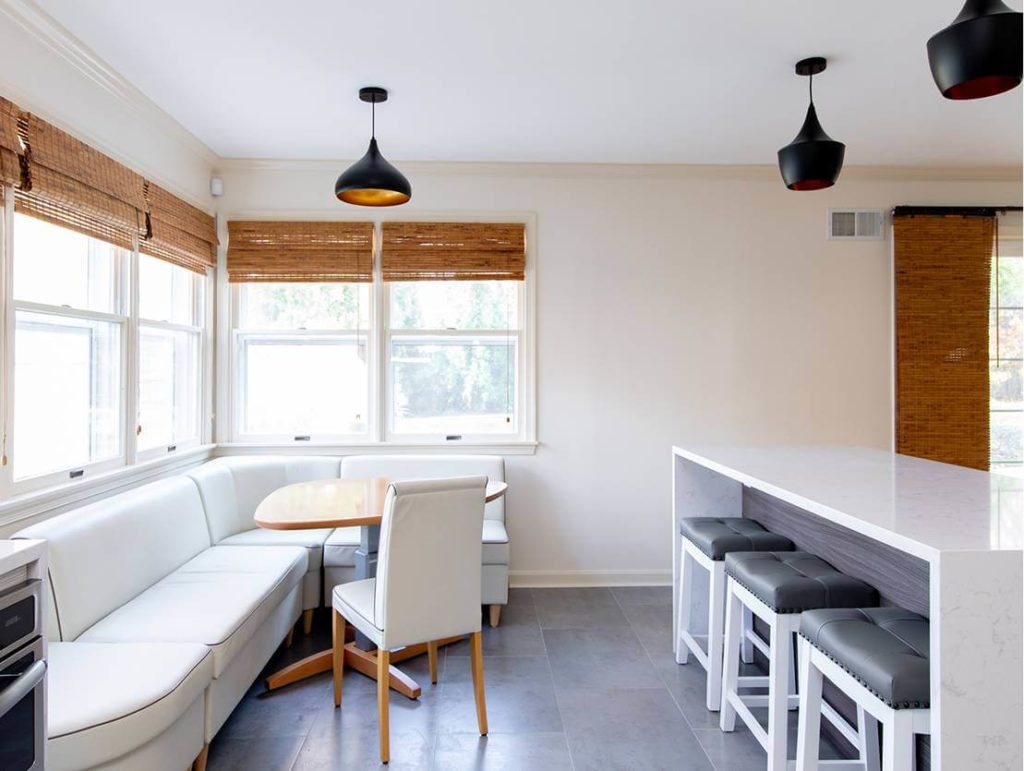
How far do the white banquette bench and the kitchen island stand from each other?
1733 millimetres

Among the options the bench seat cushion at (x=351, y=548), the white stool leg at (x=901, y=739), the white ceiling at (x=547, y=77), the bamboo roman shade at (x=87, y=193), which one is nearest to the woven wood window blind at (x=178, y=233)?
the bamboo roman shade at (x=87, y=193)

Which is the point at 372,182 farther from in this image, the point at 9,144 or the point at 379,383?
the point at 379,383

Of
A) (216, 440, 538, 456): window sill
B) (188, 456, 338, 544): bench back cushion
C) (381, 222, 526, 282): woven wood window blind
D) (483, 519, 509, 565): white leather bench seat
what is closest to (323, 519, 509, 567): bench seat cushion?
(483, 519, 509, 565): white leather bench seat

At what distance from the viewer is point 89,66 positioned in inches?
103

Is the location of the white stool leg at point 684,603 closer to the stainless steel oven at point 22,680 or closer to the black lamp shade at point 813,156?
the black lamp shade at point 813,156

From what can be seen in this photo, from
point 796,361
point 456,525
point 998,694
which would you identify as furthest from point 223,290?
point 998,694

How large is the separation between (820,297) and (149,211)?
399cm

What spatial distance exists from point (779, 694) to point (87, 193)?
3216 millimetres

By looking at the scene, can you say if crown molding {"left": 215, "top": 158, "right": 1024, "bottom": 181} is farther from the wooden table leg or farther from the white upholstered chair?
the wooden table leg

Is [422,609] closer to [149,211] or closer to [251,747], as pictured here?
[251,747]

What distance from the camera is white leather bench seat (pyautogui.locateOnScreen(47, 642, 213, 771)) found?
5.16 feet

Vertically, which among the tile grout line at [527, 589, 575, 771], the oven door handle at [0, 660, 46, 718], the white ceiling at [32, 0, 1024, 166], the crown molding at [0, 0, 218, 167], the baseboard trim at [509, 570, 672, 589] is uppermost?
the white ceiling at [32, 0, 1024, 166]

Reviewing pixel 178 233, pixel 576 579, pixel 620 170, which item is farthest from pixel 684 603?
pixel 178 233

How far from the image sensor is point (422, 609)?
2184 mm
